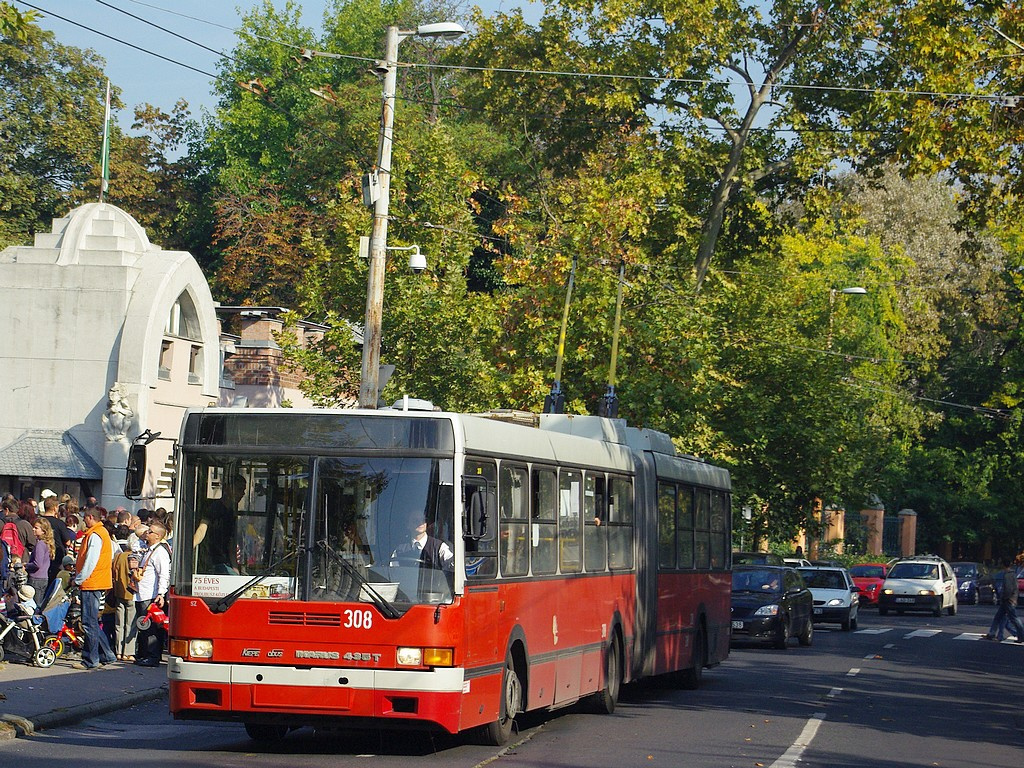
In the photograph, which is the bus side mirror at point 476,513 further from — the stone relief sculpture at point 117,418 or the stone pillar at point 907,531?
the stone pillar at point 907,531

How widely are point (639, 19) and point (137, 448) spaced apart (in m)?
27.2

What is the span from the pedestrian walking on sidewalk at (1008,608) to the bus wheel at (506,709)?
2004cm

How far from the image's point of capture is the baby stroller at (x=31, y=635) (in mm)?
17531

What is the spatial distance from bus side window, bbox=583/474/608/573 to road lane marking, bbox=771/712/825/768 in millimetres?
2463

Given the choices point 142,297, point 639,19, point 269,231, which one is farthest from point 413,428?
point 269,231

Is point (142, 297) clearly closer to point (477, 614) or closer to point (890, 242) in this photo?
point (477, 614)

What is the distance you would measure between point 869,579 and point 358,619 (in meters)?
42.3

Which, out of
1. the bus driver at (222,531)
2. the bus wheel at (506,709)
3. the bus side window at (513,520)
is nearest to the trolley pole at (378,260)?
the bus side window at (513,520)

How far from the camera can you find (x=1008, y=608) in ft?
107

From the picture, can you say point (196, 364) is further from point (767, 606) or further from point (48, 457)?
point (767, 606)

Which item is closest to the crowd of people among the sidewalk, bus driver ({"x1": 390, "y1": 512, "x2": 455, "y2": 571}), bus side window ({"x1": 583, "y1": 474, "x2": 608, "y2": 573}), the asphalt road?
the sidewalk

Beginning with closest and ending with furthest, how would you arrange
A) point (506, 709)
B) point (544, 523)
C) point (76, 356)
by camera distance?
1. point (506, 709)
2. point (544, 523)
3. point (76, 356)

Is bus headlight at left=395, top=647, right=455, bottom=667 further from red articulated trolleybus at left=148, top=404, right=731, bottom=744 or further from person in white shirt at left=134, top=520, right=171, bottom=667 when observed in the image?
person in white shirt at left=134, top=520, right=171, bottom=667

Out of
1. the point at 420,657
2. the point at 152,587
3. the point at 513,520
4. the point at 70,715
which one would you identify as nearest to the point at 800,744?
the point at 513,520
